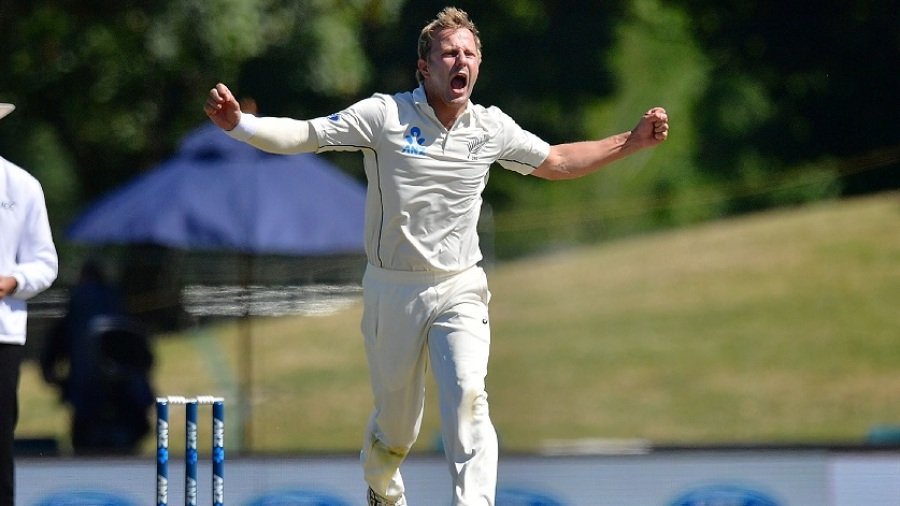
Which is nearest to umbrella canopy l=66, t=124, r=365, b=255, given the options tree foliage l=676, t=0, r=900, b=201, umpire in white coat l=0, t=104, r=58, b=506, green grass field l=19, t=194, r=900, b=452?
green grass field l=19, t=194, r=900, b=452

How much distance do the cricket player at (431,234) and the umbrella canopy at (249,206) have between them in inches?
163

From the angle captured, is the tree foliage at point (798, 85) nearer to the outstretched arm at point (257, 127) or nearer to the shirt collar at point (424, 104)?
the shirt collar at point (424, 104)

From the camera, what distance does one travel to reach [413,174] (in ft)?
15.8

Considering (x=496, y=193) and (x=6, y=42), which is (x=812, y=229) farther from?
(x=6, y=42)

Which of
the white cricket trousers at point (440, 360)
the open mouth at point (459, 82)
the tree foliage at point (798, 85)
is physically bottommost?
the white cricket trousers at point (440, 360)

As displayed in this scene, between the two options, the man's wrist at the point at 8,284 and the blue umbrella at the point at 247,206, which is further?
the blue umbrella at the point at 247,206

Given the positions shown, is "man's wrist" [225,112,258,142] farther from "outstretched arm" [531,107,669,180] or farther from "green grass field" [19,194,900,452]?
"green grass field" [19,194,900,452]

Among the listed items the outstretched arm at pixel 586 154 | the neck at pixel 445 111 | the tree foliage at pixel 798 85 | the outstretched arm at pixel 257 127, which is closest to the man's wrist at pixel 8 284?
the outstretched arm at pixel 257 127

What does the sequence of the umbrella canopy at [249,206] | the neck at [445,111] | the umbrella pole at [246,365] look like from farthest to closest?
the umbrella pole at [246,365] < the umbrella canopy at [249,206] < the neck at [445,111]

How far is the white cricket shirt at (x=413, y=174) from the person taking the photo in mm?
4820

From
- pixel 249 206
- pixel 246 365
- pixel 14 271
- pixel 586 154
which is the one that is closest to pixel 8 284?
pixel 14 271

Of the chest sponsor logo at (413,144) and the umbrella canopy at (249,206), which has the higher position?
the umbrella canopy at (249,206)

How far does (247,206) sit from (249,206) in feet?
0.05

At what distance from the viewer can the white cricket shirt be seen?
15.8 ft
